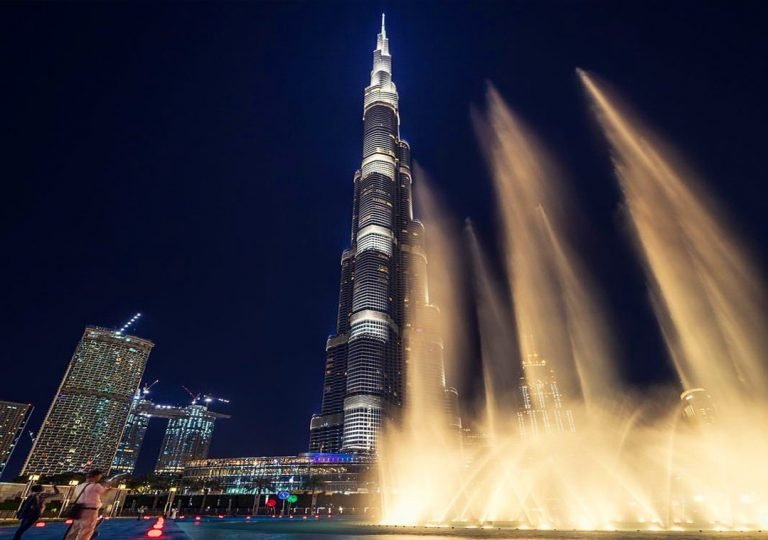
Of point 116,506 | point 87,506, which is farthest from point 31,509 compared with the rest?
point 116,506

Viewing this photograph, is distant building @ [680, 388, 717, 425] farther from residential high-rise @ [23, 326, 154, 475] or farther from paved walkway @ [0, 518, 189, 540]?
residential high-rise @ [23, 326, 154, 475]

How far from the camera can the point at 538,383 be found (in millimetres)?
152375

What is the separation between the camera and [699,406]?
90.9m

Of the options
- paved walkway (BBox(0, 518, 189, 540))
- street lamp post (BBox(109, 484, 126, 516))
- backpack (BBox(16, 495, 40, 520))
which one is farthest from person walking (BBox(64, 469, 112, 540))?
street lamp post (BBox(109, 484, 126, 516))

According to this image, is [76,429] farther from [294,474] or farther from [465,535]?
[465,535]

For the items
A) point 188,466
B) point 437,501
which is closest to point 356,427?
point 188,466

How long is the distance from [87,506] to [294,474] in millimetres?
161392

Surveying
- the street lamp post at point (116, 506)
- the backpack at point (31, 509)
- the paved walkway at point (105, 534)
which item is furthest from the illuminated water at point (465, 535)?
the street lamp post at point (116, 506)

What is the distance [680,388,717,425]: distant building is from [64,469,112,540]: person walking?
11174cm

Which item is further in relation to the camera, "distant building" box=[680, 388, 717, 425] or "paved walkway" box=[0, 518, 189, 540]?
"distant building" box=[680, 388, 717, 425]

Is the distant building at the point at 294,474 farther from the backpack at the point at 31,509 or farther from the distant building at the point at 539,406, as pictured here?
the backpack at the point at 31,509

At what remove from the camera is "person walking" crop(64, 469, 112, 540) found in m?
9.38

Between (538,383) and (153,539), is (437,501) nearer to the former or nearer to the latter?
(153,539)

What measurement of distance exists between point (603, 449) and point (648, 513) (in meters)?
8.05
